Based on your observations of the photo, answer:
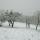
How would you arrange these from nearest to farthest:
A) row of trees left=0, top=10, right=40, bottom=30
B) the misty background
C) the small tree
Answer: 1. row of trees left=0, top=10, right=40, bottom=30
2. the small tree
3. the misty background

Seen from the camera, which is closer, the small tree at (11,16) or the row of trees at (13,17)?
the row of trees at (13,17)

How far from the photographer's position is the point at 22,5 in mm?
3635

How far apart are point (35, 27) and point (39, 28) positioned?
0.14m

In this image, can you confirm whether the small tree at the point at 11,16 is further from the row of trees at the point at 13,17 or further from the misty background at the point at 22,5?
the misty background at the point at 22,5

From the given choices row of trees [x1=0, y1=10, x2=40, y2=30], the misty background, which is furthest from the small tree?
the misty background

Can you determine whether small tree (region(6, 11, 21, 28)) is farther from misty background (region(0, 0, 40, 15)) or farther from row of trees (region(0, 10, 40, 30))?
misty background (region(0, 0, 40, 15))

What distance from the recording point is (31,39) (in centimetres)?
221

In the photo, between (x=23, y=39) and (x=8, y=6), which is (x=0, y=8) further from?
(x=23, y=39)

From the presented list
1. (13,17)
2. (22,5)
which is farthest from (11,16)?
(22,5)

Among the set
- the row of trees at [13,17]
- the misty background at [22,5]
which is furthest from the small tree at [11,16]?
the misty background at [22,5]

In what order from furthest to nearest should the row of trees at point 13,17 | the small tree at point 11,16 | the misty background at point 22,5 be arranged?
the misty background at point 22,5 < the small tree at point 11,16 < the row of trees at point 13,17

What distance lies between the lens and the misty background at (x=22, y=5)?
3471 mm

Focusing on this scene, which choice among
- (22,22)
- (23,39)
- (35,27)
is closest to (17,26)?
(22,22)

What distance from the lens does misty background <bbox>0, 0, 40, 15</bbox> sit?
3.47 metres
